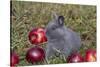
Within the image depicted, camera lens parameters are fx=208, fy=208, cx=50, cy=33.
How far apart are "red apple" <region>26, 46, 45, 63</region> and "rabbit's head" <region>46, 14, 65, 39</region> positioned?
0.12 metres

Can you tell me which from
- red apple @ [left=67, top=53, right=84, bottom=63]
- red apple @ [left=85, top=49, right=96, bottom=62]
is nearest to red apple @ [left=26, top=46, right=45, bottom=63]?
red apple @ [left=67, top=53, right=84, bottom=63]

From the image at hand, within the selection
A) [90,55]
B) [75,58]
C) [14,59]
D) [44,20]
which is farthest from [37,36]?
[90,55]

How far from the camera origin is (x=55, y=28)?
62.4 inches

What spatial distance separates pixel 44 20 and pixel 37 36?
130 mm

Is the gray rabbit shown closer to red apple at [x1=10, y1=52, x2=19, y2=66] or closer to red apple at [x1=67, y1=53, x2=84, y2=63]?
red apple at [x1=67, y1=53, x2=84, y2=63]

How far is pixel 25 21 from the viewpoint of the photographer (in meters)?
1.51

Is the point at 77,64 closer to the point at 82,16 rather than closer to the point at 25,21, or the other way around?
the point at 82,16

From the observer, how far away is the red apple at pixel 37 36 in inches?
59.8

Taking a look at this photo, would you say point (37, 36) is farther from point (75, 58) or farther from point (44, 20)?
point (75, 58)

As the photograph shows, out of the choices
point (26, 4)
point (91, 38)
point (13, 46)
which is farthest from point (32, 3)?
point (91, 38)

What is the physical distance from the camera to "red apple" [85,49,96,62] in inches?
65.4

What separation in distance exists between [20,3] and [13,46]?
313mm

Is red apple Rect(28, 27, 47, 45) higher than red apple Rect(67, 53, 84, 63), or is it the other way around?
red apple Rect(28, 27, 47, 45)

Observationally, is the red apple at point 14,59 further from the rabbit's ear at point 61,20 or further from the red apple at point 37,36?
the rabbit's ear at point 61,20
